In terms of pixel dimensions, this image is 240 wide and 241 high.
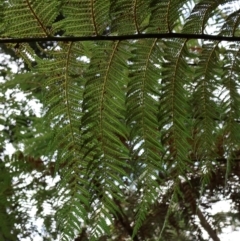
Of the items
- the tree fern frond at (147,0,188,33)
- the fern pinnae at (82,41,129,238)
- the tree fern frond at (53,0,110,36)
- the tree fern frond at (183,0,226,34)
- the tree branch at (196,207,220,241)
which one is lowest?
the fern pinnae at (82,41,129,238)

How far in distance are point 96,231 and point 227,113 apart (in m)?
0.46

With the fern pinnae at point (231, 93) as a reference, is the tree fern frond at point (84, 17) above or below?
below

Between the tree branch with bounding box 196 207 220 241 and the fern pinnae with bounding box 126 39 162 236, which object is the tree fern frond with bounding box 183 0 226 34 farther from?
the tree branch with bounding box 196 207 220 241

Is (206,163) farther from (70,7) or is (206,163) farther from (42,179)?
(42,179)

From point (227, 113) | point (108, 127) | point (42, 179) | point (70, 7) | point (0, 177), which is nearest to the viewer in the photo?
point (70, 7)

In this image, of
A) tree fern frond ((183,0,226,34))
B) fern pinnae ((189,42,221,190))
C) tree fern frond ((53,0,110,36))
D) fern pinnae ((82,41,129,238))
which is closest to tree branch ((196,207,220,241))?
fern pinnae ((189,42,221,190))

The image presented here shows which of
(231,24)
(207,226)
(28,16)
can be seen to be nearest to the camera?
(28,16)

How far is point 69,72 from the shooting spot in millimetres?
1090

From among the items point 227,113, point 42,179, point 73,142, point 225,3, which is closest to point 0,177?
point 42,179

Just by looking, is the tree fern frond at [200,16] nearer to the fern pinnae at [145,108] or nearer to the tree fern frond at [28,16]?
the fern pinnae at [145,108]

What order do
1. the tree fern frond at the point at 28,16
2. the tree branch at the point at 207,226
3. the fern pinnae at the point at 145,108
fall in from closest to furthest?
the tree fern frond at the point at 28,16, the fern pinnae at the point at 145,108, the tree branch at the point at 207,226

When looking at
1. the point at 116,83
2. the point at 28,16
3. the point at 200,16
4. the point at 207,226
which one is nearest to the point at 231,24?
the point at 200,16

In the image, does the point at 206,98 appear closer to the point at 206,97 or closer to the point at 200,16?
the point at 206,97

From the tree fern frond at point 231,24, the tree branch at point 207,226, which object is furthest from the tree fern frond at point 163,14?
the tree branch at point 207,226
